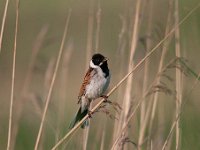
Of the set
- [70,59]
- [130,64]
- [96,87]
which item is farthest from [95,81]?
[70,59]

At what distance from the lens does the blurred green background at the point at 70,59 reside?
5575mm

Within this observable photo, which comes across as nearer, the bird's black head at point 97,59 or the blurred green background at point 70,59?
the bird's black head at point 97,59

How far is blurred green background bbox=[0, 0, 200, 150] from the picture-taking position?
557 cm

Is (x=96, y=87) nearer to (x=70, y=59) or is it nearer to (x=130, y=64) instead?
(x=130, y=64)

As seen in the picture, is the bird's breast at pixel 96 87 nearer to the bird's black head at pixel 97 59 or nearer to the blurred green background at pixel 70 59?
the bird's black head at pixel 97 59

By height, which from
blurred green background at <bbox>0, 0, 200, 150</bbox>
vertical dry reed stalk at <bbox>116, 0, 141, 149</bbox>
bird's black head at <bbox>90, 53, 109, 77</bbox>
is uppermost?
blurred green background at <bbox>0, 0, 200, 150</bbox>

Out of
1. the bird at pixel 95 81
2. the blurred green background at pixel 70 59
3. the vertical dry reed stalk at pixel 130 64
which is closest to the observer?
the vertical dry reed stalk at pixel 130 64

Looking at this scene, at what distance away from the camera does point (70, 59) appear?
8898 mm

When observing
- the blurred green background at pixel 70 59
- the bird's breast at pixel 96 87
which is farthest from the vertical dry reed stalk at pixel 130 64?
the bird's breast at pixel 96 87

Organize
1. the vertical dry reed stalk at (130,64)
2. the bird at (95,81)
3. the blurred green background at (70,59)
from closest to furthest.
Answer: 1. the vertical dry reed stalk at (130,64)
2. the bird at (95,81)
3. the blurred green background at (70,59)

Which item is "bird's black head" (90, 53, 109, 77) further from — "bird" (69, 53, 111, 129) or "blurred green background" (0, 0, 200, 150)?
→ "blurred green background" (0, 0, 200, 150)

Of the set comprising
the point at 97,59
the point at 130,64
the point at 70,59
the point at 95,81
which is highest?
the point at 70,59

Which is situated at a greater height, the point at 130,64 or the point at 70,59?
the point at 70,59

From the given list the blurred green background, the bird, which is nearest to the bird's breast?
the bird
